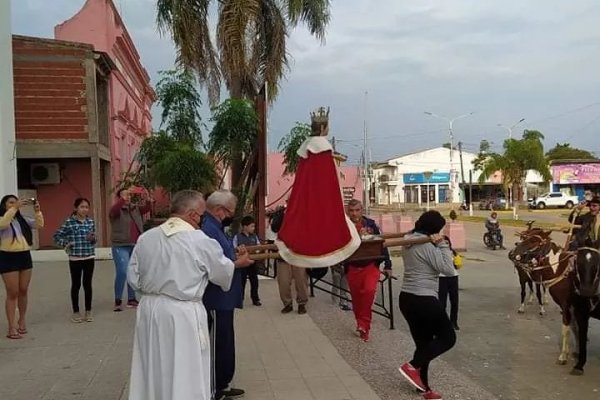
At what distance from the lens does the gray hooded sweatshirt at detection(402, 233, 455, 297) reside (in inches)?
234

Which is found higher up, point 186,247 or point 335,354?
point 186,247

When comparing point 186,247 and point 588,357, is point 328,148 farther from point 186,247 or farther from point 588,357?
point 588,357

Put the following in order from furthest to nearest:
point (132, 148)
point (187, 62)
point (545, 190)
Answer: point (545, 190) → point (132, 148) → point (187, 62)

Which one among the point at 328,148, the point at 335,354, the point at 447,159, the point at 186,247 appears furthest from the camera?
the point at 447,159

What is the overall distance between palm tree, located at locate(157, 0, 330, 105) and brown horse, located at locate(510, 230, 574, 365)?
8.60 meters

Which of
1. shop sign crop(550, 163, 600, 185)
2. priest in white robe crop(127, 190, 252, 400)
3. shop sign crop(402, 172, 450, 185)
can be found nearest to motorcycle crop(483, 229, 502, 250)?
priest in white robe crop(127, 190, 252, 400)

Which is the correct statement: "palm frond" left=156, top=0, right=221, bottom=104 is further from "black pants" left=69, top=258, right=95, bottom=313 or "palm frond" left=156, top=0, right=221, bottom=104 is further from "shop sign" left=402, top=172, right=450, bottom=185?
"shop sign" left=402, top=172, right=450, bottom=185

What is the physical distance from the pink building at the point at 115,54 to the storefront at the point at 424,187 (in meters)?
58.5

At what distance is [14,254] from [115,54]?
51.1 ft

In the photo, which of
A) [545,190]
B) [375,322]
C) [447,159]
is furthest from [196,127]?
[447,159]

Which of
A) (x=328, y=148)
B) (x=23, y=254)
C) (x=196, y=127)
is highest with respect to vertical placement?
(x=196, y=127)

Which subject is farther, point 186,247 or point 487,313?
point 487,313

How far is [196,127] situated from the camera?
47.9 feet

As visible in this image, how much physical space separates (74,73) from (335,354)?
1250 cm
